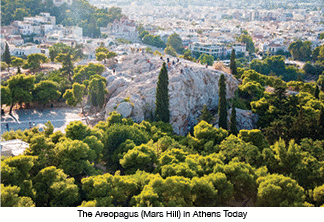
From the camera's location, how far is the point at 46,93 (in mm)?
29297

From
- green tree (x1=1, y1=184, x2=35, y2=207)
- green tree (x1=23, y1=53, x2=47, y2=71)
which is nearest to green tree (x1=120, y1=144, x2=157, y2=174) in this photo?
green tree (x1=1, y1=184, x2=35, y2=207)

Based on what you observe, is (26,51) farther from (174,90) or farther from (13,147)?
(13,147)

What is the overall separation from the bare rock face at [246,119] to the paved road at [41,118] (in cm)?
1242

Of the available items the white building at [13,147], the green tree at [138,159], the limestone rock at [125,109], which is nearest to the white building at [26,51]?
the limestone rock at [125,109]

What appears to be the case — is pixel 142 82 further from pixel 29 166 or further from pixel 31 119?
pixel 29 166

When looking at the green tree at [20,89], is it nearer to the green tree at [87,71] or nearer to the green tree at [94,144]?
the green tree at [87,71]

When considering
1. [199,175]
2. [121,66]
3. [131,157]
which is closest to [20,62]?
[121,66]

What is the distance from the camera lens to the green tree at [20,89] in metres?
27.7

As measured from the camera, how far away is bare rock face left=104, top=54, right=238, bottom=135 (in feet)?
81.9

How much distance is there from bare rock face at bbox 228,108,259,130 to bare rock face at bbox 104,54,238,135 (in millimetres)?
2539

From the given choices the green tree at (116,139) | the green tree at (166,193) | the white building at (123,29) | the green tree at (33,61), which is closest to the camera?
the green tree at (166,193)

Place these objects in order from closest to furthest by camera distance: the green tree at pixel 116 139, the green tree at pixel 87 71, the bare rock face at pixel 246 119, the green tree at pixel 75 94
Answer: the green tree at pixel 116 139 → the bare rock face at pixel 246 119 → the green tree at pixel 75 94 → the green tree at pixel 87 71

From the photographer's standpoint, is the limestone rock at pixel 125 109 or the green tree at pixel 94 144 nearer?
the green tree at pixel 94 144

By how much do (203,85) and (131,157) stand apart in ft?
42.8
